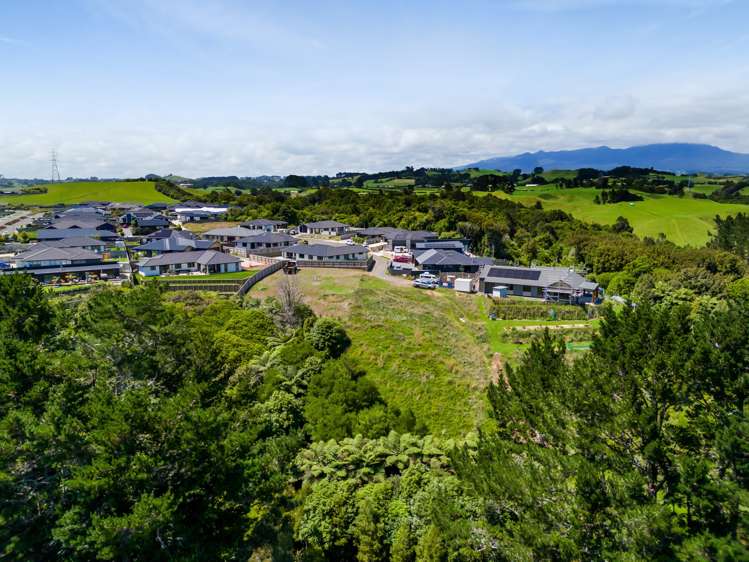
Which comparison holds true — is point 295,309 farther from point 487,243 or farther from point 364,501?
point 487,243

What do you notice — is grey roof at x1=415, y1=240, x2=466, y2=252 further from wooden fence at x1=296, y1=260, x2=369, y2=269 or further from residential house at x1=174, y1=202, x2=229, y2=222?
residential house at x1=174, y1=202, x2=229, y2=222

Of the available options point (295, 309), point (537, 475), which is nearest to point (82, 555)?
point (537, 475)

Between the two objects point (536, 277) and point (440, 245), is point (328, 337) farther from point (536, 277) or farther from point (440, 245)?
point (440, 245)

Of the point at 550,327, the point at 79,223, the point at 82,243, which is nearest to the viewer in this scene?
the point at 550,327

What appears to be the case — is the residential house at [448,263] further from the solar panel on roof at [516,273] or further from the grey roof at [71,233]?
the grey roof at [71,233]

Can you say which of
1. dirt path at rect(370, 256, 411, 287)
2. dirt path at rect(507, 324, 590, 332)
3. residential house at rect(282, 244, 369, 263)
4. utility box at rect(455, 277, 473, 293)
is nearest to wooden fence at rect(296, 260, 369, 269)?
residential house at rect(282, 244, 369, 263)

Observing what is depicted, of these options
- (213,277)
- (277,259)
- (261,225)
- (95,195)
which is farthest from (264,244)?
(95,195)
